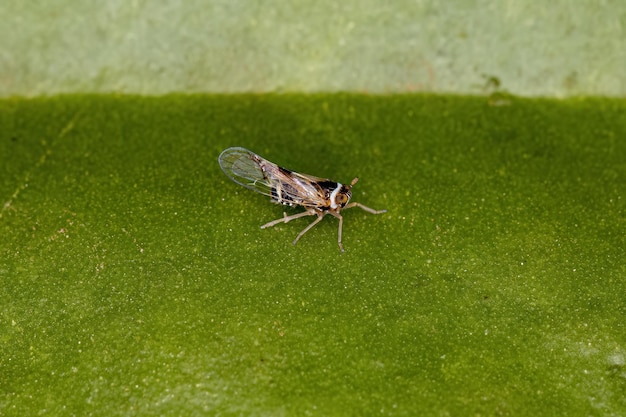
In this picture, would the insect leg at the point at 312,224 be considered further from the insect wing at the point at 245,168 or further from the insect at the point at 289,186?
the insect wing at the point at 245,168

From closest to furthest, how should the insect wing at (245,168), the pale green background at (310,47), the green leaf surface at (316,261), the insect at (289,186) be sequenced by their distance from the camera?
1. the green leaf surface at (316,261)
2. the insect at (289,186)
3. the insect wing at (245,168)
4. the pale green background at (310,47)

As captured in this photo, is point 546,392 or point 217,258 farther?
point 217,258

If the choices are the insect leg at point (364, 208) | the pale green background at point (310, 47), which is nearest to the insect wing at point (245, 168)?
the insect leg at point (364, 208)

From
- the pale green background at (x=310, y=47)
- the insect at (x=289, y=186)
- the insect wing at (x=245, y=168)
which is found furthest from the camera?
the pale green background at (x=310, y=47)

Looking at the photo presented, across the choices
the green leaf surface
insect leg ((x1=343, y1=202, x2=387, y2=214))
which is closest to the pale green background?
the green leaf surface

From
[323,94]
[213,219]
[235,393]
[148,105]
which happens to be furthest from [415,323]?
[148,105]

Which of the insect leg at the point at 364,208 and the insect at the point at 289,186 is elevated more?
the insect leg at the point at 364,208

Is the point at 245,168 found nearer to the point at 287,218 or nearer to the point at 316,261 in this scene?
the point at 287,218

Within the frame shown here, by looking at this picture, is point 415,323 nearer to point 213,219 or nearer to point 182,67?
point 213,219
